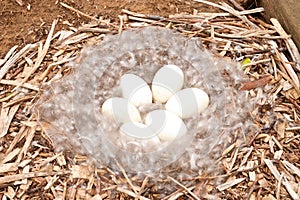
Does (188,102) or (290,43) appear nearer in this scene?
(188,102)

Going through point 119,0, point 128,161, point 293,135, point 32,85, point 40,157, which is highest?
point 119,0

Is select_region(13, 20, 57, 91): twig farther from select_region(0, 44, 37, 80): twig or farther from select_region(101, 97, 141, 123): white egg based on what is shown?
select_region(101, 97, 141, 123): white egg

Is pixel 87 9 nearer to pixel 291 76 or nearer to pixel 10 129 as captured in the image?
pixel 10 129

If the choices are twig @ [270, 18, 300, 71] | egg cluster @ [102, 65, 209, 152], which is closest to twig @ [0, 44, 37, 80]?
egg cluster @ [102, 65, 209, 152]

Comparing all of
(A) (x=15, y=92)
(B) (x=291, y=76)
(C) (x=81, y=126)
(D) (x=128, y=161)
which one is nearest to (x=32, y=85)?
(A) (x=15, y=92)

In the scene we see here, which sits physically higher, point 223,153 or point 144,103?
point 144,103

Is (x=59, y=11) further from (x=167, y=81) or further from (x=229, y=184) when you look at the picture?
(x=229, y=184)

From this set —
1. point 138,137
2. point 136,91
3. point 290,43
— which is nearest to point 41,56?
point 136,91
